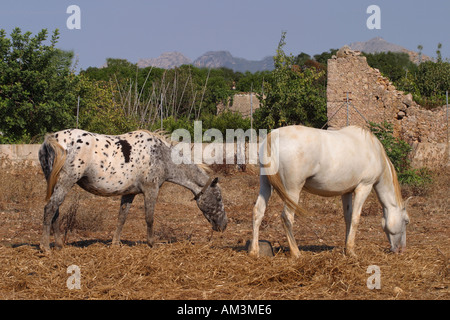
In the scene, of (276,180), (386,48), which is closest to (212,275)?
(276,180)

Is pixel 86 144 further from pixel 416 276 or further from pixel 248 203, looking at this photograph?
pixel 248 203

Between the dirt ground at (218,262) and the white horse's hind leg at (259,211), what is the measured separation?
247 millimetres

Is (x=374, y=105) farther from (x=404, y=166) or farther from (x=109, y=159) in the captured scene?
(x=109, y=159)

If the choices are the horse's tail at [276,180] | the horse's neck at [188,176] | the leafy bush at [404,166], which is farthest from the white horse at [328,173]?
the leafy bush at [404,166]

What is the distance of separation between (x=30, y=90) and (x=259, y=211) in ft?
47.8

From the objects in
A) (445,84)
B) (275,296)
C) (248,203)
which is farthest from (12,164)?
(445,84)

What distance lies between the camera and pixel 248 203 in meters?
11.7

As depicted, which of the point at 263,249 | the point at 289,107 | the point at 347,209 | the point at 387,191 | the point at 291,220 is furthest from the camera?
the point at 289,107

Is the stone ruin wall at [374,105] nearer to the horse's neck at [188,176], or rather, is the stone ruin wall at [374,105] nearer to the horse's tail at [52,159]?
the horse's neck at [188,176]

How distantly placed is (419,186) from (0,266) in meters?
9.72

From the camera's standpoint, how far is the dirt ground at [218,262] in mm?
5176

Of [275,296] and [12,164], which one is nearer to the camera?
[275,296]

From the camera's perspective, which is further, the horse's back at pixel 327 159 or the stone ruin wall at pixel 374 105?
the stone ruin wall at pixel 374 105

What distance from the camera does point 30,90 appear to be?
18656 millimetres
